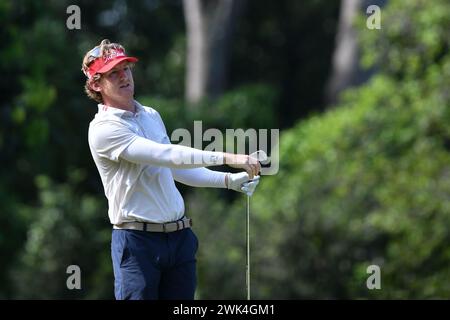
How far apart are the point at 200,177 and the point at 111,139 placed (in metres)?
0.65

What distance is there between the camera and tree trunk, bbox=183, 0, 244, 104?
24.6 metres

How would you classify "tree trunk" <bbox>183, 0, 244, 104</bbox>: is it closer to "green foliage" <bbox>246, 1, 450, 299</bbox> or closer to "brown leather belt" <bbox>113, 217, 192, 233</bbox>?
"green foliage" <bbox>246, 1, 450, 299</bbox>

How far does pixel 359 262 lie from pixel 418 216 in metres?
1.03

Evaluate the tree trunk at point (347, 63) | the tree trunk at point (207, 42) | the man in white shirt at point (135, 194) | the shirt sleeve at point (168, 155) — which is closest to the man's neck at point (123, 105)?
the man in white shirt at point (135, 194)

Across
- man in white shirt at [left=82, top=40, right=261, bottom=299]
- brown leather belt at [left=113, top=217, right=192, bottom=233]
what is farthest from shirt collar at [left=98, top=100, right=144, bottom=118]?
brown leather belt at [left=113, top=217, right=192, bottom=233]

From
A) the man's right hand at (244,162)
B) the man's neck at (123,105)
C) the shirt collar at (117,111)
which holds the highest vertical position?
the man's neck at (123,105)

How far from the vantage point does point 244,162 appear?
19.6 ft

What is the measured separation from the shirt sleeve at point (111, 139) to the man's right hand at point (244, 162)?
48 centimetres

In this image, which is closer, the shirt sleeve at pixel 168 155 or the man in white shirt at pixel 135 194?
the shirt sleeve at pixel 168 155

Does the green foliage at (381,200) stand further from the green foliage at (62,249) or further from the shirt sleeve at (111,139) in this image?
the shirt sleeve at (111,139)

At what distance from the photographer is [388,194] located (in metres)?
16.9

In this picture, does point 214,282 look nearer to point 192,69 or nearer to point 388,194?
point 388,194

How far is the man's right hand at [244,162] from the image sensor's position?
595cm
